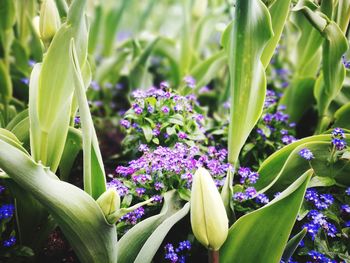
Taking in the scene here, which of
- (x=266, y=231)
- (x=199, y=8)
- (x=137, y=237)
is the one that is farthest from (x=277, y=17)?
(x=199, y=8)

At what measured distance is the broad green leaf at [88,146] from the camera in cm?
103

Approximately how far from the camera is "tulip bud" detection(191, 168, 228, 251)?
0.97 meters

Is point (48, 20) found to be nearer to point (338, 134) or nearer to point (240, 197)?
point (240, 197)

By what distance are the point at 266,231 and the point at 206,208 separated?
0.19 meters

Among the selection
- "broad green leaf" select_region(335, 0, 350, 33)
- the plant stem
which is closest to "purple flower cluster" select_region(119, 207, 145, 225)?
the plant stem

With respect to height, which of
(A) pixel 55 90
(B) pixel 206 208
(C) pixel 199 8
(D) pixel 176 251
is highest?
(C) pixel 199 8

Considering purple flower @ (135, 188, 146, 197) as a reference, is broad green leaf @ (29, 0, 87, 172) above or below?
above

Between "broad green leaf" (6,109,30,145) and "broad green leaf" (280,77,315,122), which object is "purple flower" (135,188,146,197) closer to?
"broad green leaf" (6,109,30,145)

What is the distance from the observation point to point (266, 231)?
1.06 metres

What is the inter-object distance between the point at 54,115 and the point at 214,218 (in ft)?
1.64

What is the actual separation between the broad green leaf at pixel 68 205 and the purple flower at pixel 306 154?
0.54 metres

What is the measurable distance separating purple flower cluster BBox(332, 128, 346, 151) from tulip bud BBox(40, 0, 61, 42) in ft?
2.63

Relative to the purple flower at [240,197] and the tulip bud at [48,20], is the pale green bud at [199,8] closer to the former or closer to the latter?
the tulip bud at [48,20]

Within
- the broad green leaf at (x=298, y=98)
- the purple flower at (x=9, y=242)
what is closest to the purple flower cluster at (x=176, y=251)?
the purple flower at (x=9, y=242)
